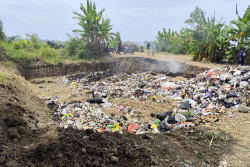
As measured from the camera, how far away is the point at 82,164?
2.63 m

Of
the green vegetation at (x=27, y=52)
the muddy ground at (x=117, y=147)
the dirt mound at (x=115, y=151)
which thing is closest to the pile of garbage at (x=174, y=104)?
the muddy ground at (x=117, y=147)

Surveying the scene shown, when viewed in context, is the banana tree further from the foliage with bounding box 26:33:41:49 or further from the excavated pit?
the foliage with bounding box 26:33:41:49

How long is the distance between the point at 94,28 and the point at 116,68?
3.07 metres

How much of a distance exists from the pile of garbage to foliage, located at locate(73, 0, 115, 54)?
5.99 metres

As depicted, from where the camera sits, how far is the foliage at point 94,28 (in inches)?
507

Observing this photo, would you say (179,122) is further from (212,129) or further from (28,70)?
(28,70)

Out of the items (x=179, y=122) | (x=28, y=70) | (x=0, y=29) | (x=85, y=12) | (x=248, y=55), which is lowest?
(x=179, y=122)

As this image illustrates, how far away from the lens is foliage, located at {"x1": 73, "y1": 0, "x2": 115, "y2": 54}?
12.9 meters

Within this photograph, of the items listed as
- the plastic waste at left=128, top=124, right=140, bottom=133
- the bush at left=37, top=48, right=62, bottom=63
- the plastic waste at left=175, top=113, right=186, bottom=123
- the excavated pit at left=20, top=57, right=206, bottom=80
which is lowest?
the plastic waste at left=128, top=124, right=140, bottom=133

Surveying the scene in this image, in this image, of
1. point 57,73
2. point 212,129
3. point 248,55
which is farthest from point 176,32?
point 212,129

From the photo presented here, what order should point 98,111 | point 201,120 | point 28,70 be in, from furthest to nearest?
point 28,70, point 98,111, point 201,120

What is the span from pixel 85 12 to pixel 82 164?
468 inches

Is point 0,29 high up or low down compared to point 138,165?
up

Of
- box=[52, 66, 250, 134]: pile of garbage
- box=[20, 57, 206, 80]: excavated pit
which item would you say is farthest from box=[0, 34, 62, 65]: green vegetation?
box=[52, 66, 250, 134]: pile of garbage
